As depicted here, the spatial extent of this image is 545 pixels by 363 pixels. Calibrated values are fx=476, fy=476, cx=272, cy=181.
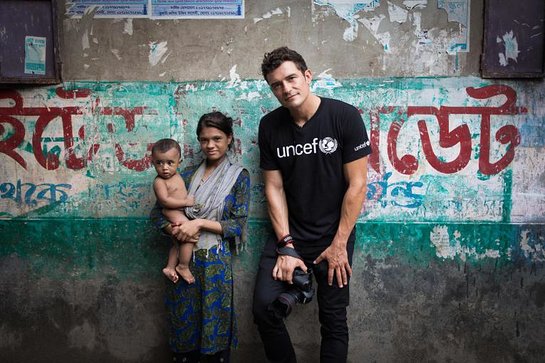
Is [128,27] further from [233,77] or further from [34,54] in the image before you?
[233,77]

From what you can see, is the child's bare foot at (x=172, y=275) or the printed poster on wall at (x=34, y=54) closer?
the child's bare foot at (x=172, y=275)

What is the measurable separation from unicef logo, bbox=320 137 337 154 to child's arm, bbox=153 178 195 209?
87 centimetres

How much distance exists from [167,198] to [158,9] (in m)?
1.31

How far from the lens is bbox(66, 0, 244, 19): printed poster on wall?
3.17 metres

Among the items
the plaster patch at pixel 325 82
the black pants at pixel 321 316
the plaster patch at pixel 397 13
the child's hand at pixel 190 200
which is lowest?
the black pants at pixel 321 316

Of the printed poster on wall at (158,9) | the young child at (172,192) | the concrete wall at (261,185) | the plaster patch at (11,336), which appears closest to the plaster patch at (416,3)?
the concrete wall at (261,185)

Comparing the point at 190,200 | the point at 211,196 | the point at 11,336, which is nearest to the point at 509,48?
the point at 211,196

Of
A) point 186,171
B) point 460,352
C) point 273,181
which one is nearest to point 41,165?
point 186,171

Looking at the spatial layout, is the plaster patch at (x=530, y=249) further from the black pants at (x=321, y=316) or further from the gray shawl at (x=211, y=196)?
the gray shawl at (x=211, y=196)

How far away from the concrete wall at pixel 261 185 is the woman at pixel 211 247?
0.32 meters

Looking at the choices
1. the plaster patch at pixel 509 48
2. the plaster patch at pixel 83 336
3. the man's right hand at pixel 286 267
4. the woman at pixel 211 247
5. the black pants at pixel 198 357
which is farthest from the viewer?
the plaster patch at pixel 83 336

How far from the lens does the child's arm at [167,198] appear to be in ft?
9.33

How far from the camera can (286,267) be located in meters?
2.78

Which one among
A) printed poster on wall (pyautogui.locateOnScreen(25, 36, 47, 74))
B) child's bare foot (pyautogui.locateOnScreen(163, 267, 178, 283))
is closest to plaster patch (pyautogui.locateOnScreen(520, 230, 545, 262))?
child's bare foot (pyautogui.locateOnScreen(163, 267, 178, 283))
